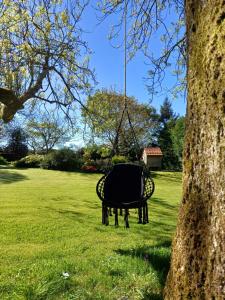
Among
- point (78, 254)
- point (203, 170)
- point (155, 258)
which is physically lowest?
point (78, 254)

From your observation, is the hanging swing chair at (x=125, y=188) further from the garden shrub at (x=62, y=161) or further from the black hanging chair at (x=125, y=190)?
the garden shrub at (x=62, y=161)

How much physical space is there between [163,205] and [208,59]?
34.1ft

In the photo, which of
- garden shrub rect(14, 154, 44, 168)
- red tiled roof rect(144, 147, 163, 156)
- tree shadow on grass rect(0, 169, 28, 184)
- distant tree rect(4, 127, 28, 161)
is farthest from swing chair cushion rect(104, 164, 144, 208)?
distant tree rect(4, 127, 28, 161)

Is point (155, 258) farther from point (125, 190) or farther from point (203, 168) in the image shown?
point (203, 168)

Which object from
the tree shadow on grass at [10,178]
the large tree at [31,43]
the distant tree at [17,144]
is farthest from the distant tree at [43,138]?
the large tree at [31,43]

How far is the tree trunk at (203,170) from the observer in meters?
1.91

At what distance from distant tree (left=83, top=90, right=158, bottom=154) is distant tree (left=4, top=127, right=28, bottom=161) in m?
12.0

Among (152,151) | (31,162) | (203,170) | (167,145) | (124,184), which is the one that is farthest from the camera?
(167,145)

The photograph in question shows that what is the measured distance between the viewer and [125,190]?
6.03 metres

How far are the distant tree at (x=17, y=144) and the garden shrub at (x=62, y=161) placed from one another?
35.8 ft

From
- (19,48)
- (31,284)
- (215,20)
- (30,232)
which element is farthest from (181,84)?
(215,20)

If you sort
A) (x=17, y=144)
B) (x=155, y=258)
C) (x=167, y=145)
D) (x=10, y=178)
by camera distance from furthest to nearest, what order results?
(x=167, y=145) → (x=17, y=144) → (x=10, y=178) → (x=155, y=258)

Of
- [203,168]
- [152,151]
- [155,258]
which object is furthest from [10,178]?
[203,168]

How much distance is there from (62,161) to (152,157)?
9587mm
